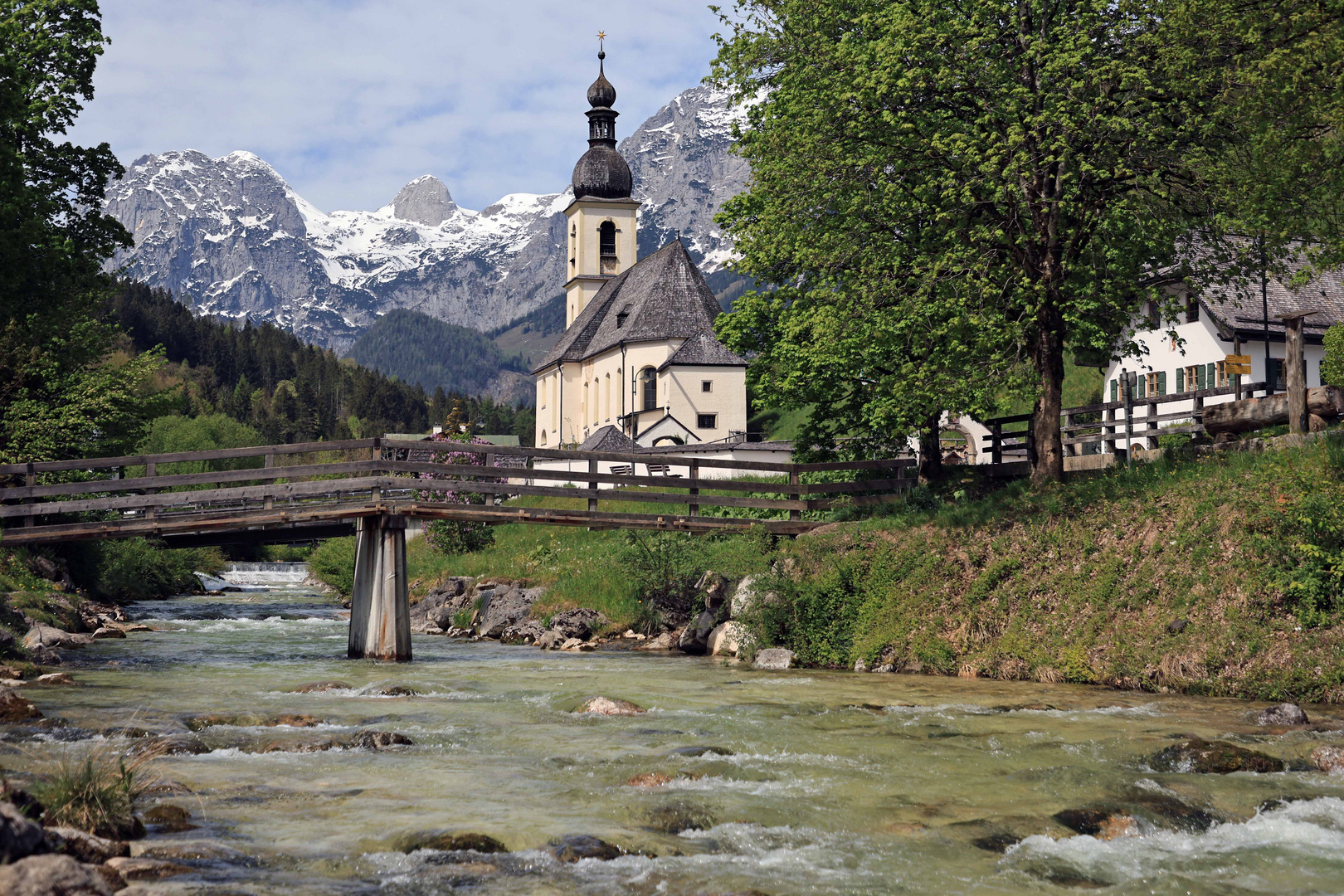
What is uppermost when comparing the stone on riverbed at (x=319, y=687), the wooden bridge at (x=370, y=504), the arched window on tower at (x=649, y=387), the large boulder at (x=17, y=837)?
the arched window on tower at (x=649, y=387)

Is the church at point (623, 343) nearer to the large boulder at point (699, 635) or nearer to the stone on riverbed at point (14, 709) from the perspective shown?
the large boulder at point (699, 635)

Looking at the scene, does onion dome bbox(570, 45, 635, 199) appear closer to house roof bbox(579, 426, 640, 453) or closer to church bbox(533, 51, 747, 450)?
church bbox(533, 51, 747, 450)

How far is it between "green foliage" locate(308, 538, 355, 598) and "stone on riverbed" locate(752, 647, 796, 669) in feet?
97.3

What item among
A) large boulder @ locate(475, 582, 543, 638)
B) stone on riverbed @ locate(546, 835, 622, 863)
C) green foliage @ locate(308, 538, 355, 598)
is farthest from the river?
green foliage @ locate(308, 538, 355, 598)

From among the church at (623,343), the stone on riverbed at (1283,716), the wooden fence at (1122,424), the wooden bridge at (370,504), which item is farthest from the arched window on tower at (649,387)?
the stone on riverbed at (1283,716)

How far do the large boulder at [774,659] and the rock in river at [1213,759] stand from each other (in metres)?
11.2

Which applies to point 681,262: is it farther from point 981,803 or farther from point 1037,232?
point 981,803

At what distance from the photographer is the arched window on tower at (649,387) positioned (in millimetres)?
83438

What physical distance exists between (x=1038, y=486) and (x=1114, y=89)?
7854 millimetres

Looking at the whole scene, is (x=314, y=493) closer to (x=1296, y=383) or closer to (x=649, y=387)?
(x=1296, y=383)

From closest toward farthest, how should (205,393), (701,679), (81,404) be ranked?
(701,679)
(81,404)
(205,393)

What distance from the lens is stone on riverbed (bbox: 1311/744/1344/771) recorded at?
38.3ft

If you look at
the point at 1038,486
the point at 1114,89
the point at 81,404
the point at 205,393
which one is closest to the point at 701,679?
the point at 1038,486

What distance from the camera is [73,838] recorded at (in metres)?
7.74
